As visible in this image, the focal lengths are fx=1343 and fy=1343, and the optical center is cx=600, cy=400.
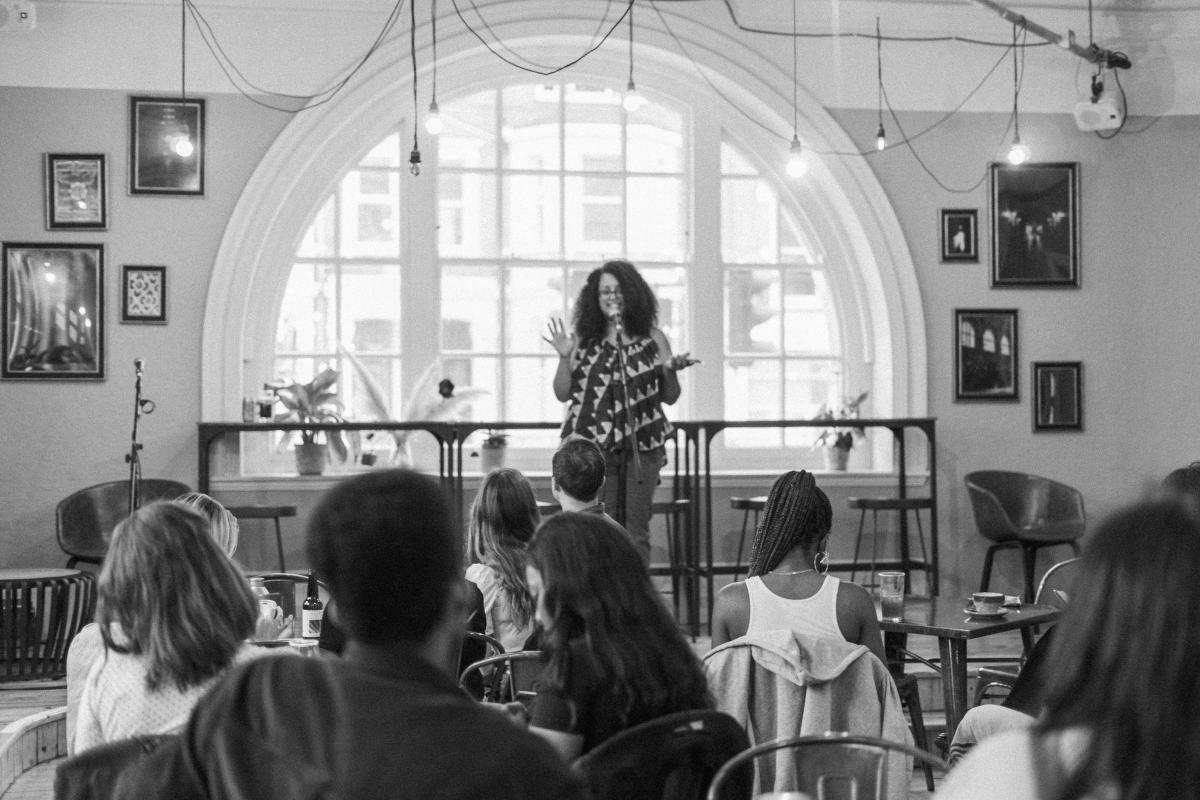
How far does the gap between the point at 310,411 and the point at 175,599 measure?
4.81 m

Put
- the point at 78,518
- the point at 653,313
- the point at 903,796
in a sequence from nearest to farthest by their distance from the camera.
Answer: the point at 903,796, the point at 653,313, the point at 78,518

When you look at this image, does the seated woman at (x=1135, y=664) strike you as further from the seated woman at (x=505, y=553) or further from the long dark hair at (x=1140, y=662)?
the seated woman at (x=505, y=553)

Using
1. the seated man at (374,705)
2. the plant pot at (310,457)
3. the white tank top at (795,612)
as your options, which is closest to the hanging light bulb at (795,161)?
the plant pot at (310,457)

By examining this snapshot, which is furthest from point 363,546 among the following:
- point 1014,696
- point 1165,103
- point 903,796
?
point 1165,103

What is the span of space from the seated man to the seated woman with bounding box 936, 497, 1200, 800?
19.1 inches

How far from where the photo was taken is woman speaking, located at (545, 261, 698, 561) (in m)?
5.65

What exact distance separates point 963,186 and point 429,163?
297 centimetres

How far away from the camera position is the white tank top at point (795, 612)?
2914 mm

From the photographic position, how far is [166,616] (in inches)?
83.0

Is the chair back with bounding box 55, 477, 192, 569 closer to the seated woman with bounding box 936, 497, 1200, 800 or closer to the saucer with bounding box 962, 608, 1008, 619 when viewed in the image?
the saucer with bounding box 962, 608, 1008, 619

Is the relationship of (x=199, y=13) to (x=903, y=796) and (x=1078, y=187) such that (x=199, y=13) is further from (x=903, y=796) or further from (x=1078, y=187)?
(x=903, y=796)

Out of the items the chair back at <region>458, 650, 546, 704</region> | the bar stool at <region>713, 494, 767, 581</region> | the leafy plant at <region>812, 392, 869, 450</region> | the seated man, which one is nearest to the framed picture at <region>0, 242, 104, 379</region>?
the bar stool at <region>713, 494, 767, 581</region>

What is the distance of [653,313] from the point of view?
19.1 feet

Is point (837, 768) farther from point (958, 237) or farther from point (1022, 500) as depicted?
point (958, 237)
